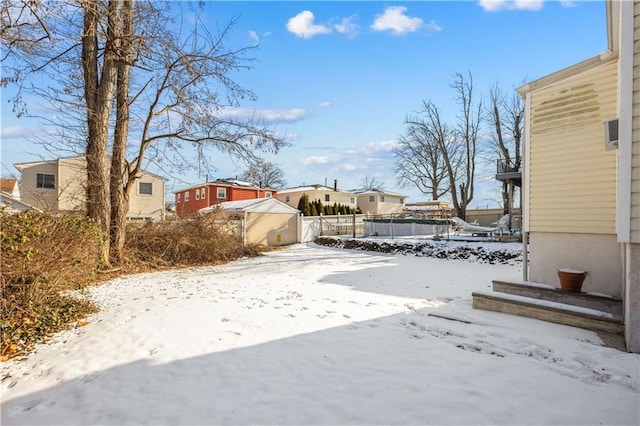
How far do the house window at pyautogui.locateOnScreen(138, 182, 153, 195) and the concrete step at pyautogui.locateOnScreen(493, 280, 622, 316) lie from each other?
71.0ft

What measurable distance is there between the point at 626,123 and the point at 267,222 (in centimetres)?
1439

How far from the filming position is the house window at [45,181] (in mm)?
18469

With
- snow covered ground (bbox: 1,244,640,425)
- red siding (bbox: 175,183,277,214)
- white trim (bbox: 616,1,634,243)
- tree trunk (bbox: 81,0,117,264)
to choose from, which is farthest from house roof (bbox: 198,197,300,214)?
white trim (bbox: 616,1,634,243)

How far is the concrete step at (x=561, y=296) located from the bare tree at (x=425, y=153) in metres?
20.3

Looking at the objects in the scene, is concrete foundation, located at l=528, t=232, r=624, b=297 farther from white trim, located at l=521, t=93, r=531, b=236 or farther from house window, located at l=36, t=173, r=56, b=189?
house window, located at l=36, t=173, r=56, b=189

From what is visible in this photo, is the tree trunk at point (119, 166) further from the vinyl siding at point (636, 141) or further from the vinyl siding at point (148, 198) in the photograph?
the vinyl siding at point (148, 198)

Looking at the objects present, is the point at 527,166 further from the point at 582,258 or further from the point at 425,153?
the point at 425,153

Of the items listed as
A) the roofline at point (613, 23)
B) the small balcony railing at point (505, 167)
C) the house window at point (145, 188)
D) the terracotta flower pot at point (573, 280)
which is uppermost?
the roofline at point (613, 23)

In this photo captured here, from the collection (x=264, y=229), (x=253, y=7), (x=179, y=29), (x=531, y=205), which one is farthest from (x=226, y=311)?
(x=264, y=229)

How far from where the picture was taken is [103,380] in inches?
112

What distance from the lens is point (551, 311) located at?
14.4 ft

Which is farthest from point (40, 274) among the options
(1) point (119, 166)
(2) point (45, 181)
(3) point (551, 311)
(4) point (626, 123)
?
(2) point (45, 181)

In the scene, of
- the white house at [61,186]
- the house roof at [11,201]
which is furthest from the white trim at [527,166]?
the white house at [61,186]

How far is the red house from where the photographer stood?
2783cm
